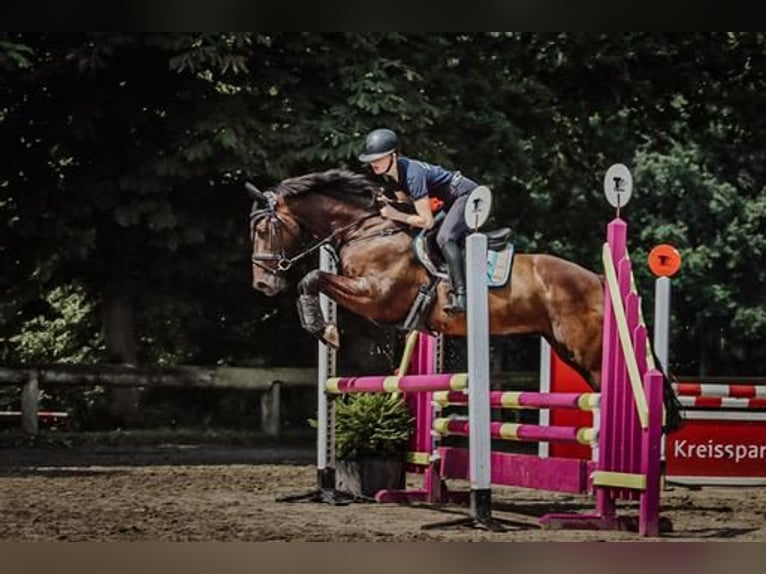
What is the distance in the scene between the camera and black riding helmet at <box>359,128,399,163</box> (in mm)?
6312

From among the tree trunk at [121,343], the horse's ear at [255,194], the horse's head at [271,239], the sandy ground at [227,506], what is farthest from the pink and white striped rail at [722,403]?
the tree trunk at [121,343]

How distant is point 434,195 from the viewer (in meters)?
6.09

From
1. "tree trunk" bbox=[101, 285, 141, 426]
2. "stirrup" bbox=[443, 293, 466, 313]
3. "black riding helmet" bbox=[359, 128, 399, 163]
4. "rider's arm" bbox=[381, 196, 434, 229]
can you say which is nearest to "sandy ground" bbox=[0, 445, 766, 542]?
"tree trunk" bbox=[101, 285, 141, 426]

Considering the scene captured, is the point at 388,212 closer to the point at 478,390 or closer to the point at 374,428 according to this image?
the point at 374,428

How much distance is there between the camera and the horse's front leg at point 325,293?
607 cm

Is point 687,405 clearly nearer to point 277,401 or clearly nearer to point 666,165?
point 666,165

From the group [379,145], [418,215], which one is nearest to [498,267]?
[418,215]

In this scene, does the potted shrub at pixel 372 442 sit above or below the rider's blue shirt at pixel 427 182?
below

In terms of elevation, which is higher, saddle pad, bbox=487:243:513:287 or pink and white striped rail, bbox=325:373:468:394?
saddle pad, bbox=487:243:513:287

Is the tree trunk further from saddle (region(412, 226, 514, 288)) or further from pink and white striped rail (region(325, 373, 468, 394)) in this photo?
saddle (region(412, 226, 514, 288))

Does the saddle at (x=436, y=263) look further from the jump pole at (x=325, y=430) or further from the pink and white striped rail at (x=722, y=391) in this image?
the pink and white striped rail at (x=722, y=391)

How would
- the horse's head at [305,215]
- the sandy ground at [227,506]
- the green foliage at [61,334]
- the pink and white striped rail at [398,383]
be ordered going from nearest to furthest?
the pink and white striped rail at [398,383] → the sandy ground at [227,506] → the horse's head at [305,215] → the green foliage at [61,334]

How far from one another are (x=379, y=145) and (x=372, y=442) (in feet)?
3.73

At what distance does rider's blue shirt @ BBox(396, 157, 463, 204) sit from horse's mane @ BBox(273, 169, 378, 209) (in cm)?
14
